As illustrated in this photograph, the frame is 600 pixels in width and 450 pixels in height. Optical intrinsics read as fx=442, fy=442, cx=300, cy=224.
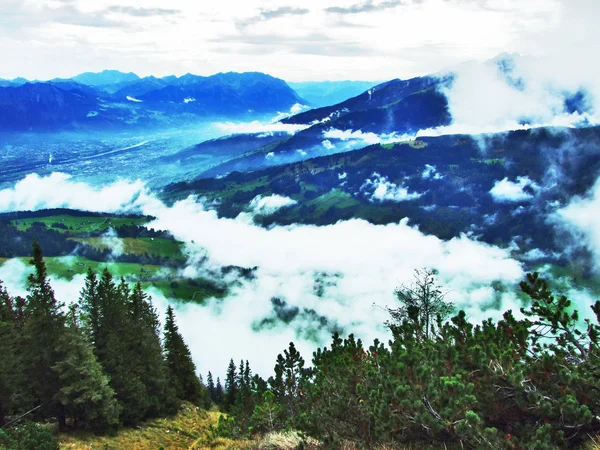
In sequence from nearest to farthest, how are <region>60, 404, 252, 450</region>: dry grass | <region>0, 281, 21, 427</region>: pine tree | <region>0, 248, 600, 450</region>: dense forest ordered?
<region>0, 248, 600, 450</region>: dense forest, <region>60, 404, 252, 450</region>: dry grass, <region>0, 281, 21, 427</region>: pine tree

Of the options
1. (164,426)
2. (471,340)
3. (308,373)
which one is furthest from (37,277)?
(471,340)

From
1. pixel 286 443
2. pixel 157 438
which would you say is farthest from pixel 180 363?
pixel 286 443

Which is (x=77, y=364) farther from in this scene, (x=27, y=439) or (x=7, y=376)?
(x=27, y=439)

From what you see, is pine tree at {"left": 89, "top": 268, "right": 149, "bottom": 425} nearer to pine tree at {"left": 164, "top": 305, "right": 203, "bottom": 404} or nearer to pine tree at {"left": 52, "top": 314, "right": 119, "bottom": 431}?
pine tree at {"left": 52, "top": 314, "right": 119, "bottom": 431}

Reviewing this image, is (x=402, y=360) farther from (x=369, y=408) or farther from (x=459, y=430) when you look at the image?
(x=459, y=430)

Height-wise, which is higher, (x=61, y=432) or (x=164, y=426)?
(x=61, y=432)

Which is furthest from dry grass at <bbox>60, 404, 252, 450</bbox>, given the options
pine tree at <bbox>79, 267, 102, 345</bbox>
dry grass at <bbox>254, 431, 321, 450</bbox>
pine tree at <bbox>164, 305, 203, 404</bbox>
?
pine tree at <bbox>164, 305, 203, 404</bbox>

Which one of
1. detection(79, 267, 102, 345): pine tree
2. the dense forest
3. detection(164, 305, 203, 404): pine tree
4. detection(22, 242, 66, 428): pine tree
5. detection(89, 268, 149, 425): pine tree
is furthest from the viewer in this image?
detection(164, 305, 203, 404): pine tree

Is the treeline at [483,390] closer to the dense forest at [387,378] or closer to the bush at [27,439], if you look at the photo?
the dense forest at [387,378]
